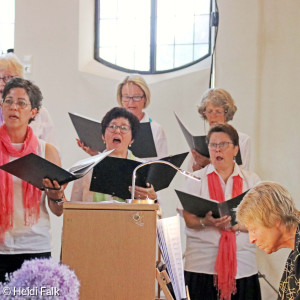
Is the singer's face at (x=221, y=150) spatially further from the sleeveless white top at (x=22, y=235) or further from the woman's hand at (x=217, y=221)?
the sleeveless white top at (x=22, y=235)

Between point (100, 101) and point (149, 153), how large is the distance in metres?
2.62

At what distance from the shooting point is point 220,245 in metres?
3.86

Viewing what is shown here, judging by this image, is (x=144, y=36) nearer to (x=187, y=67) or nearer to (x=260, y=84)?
(x=187, y=67)

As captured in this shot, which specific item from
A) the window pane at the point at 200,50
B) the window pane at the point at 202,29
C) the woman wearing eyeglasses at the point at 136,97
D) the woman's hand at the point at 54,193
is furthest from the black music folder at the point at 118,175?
the window pane at the point at 202,29

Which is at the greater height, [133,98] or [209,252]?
[133,98]

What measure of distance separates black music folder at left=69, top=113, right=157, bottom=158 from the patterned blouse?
1.81 metres

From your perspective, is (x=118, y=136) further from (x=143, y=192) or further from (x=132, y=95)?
(x=132, y=95)

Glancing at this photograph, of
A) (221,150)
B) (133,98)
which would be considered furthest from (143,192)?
(133,98)

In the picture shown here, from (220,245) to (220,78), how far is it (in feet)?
9.43

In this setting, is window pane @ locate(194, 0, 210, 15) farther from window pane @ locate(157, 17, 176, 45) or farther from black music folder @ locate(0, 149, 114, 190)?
black music folder @ locate(0, 149, 114, 190)

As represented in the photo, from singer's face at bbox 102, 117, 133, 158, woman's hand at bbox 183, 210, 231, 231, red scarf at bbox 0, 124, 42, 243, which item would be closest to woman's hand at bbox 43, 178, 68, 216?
red scarf at bbox 0, 124, 42, 243

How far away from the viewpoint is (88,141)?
404cm

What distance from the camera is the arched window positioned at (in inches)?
277

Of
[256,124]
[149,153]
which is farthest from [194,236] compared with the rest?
[256,124]
